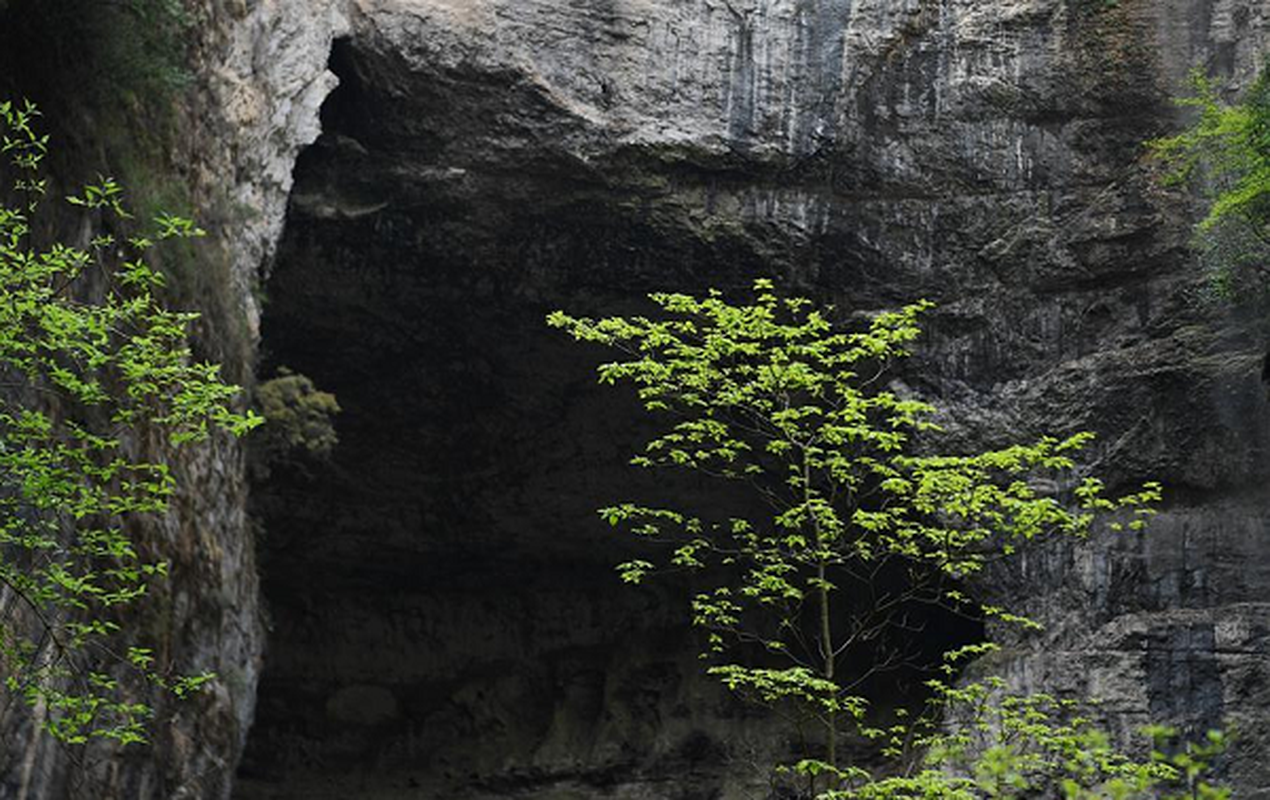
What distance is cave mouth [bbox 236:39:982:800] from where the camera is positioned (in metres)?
19.8

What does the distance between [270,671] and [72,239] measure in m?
15.4

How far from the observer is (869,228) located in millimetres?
20422

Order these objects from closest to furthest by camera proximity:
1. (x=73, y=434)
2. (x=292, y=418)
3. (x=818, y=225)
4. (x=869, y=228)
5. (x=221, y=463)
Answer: (x=73, y=434)
(x=221, y=463)
(x=292, y=418)
(x=818, y=225)
(x=869, y=228)

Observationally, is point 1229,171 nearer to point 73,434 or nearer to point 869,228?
point 869,228

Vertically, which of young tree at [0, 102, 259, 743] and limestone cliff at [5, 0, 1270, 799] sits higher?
limestone cliff at [5, 0, 1270, 799]

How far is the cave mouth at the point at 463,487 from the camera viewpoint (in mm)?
19812

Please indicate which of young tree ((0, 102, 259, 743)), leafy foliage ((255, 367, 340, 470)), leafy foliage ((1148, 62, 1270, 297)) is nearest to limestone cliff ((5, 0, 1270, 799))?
leafy foliage ((1148, 62, 1270, 297))

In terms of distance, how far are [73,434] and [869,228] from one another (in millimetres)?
13841

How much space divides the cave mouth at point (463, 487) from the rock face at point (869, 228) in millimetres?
61

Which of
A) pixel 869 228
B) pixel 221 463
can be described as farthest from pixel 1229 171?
pixel 221 463

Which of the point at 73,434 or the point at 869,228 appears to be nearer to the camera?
the point at 73,434

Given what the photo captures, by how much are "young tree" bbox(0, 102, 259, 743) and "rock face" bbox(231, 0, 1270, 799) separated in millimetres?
7626

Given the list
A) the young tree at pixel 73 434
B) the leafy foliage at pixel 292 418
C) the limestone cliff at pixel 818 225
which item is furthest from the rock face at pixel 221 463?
the leafy foliage at pixel 292 418

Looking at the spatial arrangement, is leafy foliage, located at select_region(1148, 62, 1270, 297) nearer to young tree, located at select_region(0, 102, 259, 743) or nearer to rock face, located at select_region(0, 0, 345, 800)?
rock face, located at select_region(0, 0, 345, 800)
